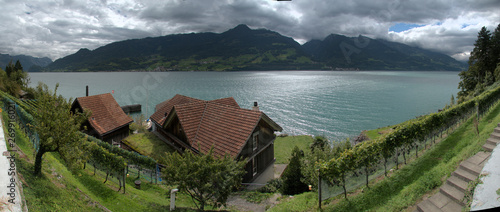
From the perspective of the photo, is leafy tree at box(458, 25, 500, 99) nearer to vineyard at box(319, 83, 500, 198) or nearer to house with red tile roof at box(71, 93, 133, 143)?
vineyard at box(319, 83, 500, 198)

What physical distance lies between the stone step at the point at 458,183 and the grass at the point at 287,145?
24449mm

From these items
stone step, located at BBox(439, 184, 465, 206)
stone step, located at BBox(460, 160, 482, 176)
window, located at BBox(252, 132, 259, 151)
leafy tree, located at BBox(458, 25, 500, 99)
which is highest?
leafy tree, located at BBox(458, 25, 500, 99)

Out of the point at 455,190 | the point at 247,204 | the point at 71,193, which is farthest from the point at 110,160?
the point at 455,190

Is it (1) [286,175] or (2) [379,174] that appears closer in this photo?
(2) [379,174]

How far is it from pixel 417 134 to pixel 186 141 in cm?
1845

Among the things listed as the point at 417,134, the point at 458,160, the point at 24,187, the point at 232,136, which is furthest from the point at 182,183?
the point at 417,134

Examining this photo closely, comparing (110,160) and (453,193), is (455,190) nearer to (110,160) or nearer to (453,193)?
(453,193)

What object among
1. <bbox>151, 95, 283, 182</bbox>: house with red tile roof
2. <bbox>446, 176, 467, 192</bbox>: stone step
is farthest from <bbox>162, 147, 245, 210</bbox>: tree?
<bbox>446, 176, 467, 192</bbox>: stone step

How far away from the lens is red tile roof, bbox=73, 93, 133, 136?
29134mm

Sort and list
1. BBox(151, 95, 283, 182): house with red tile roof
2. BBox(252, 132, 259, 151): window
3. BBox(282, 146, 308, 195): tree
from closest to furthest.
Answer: BBox(282, 146, 308, 195): tree → BBox(151, 95, 283, 182): house with red tile roof → BBox(252, 132, 259, 151): window

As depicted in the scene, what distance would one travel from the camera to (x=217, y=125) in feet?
70.1

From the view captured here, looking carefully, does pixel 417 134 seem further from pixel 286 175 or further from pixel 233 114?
pixel 233 114

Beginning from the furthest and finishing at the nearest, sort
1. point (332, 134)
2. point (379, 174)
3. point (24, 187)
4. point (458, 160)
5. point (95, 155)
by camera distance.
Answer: point (332, 134) < point (95, 155) < point (379, 174) < point (458, 160) < point (24, 187)

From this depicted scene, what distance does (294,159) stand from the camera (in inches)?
752
